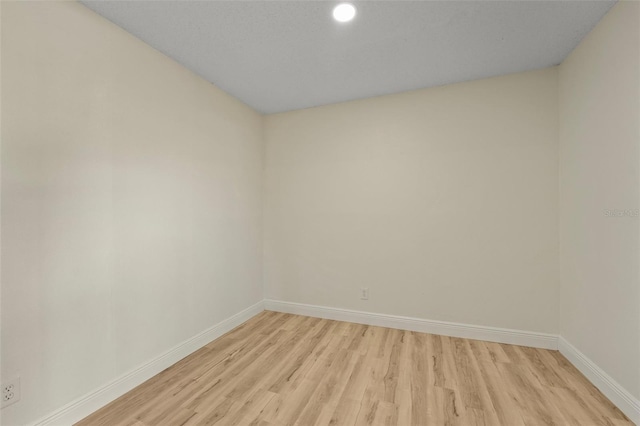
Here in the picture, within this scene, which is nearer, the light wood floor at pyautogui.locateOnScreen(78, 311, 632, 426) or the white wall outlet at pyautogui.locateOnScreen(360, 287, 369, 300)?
the light wood floor at pyautogui.locateOnScreen(78, 311, 632, 426)

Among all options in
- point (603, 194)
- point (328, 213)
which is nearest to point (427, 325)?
point (328, 213)

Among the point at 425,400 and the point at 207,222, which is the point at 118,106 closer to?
the point at 207,222

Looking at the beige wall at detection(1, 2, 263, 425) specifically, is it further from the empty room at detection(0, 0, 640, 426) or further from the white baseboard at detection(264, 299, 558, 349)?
the white baseboard at detection(264, 299, 558, 349)

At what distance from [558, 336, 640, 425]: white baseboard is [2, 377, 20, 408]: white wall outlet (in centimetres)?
329

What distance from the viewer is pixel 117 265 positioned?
1.75m

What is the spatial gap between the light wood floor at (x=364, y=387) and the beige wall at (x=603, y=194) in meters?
0.40

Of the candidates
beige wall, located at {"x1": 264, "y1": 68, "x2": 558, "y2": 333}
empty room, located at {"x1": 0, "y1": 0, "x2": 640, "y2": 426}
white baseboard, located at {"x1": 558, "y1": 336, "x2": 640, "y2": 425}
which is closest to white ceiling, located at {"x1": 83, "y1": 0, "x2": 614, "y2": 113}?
empty room, located at {"x1": 0, "y1": 0, "x2": 640, "y2": 426}

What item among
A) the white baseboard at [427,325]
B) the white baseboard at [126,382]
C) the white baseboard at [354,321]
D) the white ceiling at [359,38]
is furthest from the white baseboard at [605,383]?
the white baseboard at [126,382]

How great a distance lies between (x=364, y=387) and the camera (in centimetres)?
181

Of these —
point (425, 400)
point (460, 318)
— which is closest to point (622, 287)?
point (460, 318)

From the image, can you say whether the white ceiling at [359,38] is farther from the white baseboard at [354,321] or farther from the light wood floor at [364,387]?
the light wood floor at [364,387]

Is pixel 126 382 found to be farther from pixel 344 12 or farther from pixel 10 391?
pixel 344 12

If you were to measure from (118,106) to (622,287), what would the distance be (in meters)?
3.42

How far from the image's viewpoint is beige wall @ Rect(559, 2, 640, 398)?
1.52 meters
